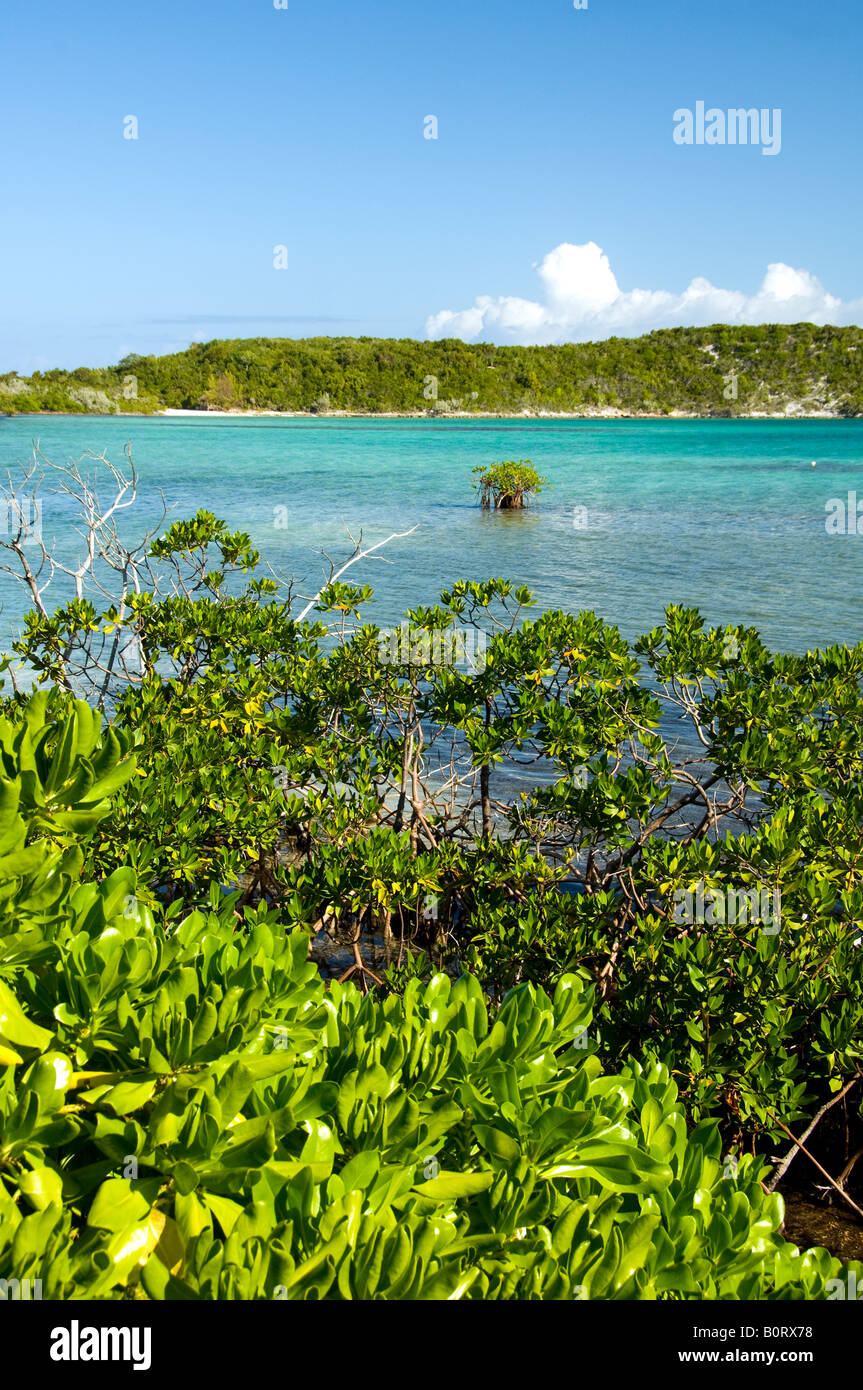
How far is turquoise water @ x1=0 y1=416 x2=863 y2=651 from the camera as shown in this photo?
16531 mm

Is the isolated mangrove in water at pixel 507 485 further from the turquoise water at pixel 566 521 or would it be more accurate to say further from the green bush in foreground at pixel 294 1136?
the green bush in foreground at pixel 294 1136

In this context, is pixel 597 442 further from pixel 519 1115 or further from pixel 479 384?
pixel 519 1115

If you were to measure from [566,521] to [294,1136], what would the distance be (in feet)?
90.8

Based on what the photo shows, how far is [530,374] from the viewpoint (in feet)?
404

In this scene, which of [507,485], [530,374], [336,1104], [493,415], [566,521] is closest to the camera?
[336,1104]

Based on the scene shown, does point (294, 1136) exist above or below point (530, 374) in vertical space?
below

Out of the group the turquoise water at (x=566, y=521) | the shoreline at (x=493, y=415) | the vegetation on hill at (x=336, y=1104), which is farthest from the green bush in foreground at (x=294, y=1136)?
the shoreline at (x=493, y=415)

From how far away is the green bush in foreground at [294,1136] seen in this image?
1.26 m

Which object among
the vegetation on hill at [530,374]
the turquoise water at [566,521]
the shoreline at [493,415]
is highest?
the vegetation on hill at [530,374]

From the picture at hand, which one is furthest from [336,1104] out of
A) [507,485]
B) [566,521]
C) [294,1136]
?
[507,485]

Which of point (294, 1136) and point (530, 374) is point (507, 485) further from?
point (530, 374)

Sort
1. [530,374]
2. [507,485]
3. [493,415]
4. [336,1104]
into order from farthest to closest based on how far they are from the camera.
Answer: [493,415] → [530,374] → [507,485] → [336,1104]

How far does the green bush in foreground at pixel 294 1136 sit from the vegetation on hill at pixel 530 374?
120m

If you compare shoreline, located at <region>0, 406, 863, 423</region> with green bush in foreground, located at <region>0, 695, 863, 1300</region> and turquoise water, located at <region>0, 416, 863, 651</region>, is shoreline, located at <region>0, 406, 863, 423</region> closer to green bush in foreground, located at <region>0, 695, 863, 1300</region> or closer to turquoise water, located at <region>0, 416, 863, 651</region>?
turquoise water, located at <region>0, 416, 863, 651</region>
